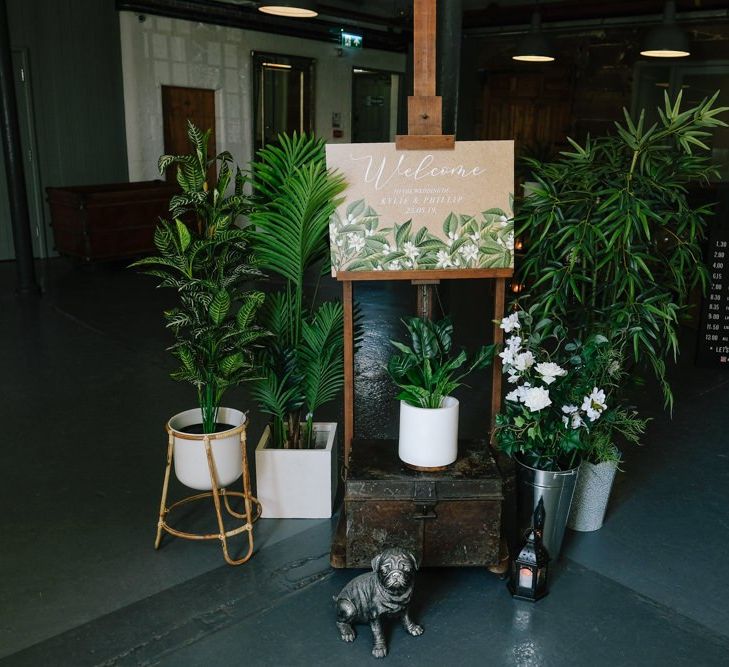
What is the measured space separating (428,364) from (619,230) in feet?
2.63

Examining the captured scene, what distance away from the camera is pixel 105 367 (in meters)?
4.91

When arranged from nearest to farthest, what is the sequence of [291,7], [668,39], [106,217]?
[291,7]
[668,39]
[106,217]

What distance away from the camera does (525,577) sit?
251cm

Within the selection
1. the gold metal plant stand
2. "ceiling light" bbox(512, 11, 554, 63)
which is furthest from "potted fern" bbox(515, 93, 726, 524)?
"ceiling light" bbox(512, 11, 554, 63)

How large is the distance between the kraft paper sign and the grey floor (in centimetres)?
114

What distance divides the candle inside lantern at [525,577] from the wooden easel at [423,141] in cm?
71

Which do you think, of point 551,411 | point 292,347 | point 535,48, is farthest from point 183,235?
point 535,48

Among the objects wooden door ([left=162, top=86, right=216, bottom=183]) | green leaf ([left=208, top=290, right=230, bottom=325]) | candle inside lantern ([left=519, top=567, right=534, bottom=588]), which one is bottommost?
candle inside lantern ([left=519, top=567, right=534, bottom=588])

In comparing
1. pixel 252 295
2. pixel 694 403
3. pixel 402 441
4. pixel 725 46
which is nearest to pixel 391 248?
pixel 252 295

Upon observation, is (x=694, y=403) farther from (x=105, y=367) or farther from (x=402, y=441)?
(x=105, y=367)

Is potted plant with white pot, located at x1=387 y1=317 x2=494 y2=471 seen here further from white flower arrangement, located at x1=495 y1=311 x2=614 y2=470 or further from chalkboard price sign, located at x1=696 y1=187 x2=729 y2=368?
chalkboard price sign, located at x1=696 y1=187 x2=729 y2=368

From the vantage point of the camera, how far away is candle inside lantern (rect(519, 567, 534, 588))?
8.19 ft

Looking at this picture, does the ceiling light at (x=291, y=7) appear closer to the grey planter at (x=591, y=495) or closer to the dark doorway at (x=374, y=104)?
the grey planter at (x=591, y=495)

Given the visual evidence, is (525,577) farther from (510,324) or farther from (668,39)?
(668,39)
